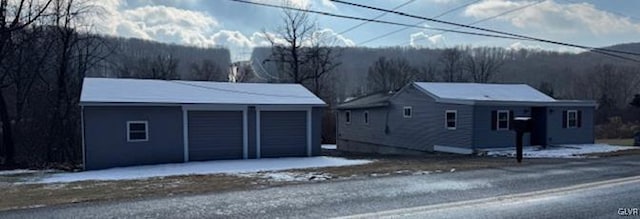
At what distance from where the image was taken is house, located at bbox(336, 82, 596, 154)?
24922 mm

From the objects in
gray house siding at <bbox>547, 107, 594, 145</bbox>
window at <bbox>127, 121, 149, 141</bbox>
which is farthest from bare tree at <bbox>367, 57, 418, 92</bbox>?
window at <bbox>127, 121, 149, 141</bbox>

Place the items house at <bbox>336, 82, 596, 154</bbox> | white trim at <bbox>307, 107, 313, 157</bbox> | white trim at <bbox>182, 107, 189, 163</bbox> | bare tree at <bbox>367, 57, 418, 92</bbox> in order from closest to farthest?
white trim at <bbox>182, 107, 189, 163</bbox> → white trim at <bbox>307, 107, 313, 157</bbox> → house at <bbox>336, 82, 596, 154</bbox> → bare tree at <bbox>367, 57, 418, 92</bbox>

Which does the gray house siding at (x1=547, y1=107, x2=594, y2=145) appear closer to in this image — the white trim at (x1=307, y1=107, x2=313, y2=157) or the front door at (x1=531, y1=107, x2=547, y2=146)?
the front door at (x1=531, y1=107, x2=547, y2=146)


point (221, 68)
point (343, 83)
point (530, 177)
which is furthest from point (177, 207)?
point (343, 83)

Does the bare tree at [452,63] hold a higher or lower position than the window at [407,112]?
higher

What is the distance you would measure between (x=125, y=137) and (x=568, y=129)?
2173 cm

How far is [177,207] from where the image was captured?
7.62 m

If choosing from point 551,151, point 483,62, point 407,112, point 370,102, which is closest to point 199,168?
point 407,112

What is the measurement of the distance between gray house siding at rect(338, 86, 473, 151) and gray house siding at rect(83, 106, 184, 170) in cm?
1289

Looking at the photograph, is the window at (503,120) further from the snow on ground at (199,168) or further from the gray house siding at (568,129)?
the snow on ground at (199,168)

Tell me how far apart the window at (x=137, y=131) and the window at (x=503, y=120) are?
1592 cm

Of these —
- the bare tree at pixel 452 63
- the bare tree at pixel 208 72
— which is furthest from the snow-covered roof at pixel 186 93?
the bare tree at pixel 452 63

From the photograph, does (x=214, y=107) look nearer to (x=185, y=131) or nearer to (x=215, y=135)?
(x=215, y=135)

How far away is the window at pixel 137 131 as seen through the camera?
19036 mm
